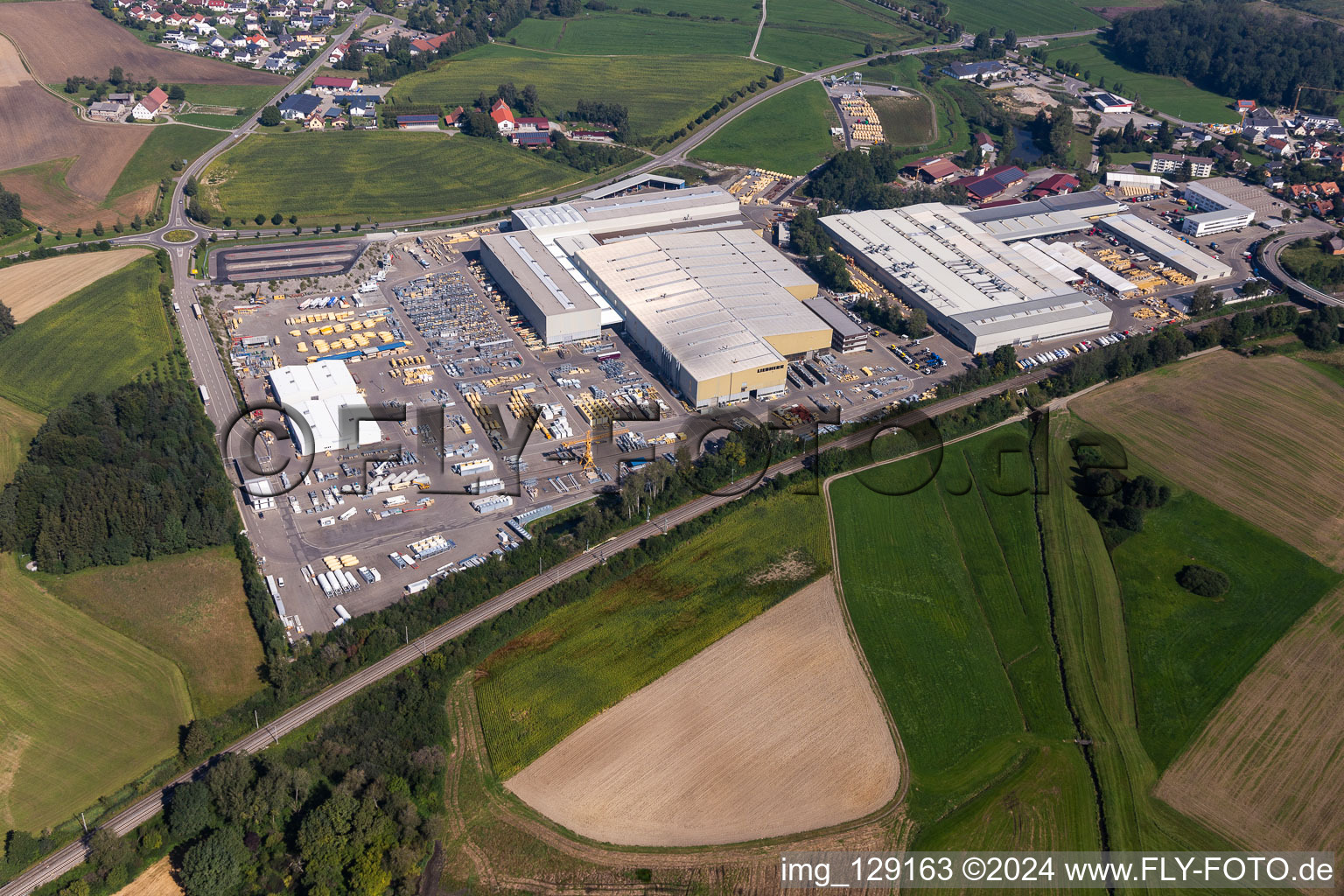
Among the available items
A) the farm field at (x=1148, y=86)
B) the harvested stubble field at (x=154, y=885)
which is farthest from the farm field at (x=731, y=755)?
the farm field at (x=1148, y=86)

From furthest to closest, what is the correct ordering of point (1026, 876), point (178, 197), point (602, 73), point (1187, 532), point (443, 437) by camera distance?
point (602, 73) < point (178, 197) < point (443, 437) < point (1187, 532) < point (1026, 876)

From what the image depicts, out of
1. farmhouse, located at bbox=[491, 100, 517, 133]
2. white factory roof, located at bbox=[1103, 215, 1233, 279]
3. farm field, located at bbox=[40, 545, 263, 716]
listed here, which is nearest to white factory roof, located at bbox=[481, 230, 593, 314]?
farm field, located at bbox=[40, 545, 263, 716]

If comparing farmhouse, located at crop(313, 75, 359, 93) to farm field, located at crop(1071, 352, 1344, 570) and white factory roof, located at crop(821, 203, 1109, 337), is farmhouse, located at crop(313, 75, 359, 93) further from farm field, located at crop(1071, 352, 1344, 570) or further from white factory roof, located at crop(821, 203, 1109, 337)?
farm field, located at crop(1071, 352, 1344, 570)

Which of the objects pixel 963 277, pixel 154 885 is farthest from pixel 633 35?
pixel 154 885

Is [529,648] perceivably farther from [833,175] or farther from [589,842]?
[833,175]

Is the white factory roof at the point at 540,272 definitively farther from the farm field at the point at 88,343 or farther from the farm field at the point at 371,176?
the farm field at the point at 88,343

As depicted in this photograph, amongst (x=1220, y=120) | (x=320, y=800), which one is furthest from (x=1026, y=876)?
(x=1220, y=120)

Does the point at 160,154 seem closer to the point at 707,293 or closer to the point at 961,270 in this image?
the point at 707,293
